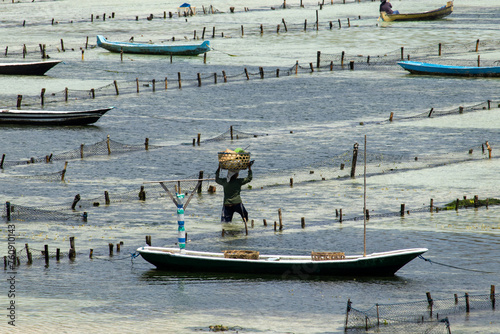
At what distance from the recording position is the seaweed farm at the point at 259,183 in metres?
18.4

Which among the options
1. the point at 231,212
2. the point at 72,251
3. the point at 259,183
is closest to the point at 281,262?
the point at 231,212

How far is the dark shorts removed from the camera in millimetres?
24516

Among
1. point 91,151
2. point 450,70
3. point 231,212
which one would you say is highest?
point 450,70

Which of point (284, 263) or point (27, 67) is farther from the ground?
point (27, 67)

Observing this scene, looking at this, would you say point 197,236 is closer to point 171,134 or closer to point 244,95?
point 171,134

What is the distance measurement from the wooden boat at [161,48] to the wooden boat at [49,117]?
69.6 feet

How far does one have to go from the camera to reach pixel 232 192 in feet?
80.0

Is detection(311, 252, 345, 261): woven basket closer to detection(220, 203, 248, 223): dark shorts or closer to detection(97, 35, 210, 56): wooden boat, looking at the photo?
detection(220, 203, 248, 223): dark shorts

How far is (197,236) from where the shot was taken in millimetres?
24031

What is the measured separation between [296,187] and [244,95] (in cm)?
1856

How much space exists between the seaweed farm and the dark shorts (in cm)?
47

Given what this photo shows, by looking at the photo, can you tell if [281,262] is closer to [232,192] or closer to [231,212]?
[232,192]

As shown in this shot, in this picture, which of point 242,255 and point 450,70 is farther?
point 450,70

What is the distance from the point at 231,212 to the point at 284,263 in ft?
16.2
